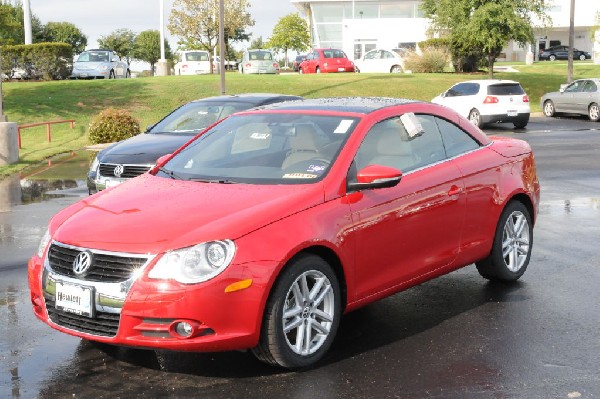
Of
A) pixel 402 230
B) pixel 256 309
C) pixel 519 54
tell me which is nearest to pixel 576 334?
pixel 402 230

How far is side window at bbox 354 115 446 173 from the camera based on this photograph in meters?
6.22

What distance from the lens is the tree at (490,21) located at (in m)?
41.4

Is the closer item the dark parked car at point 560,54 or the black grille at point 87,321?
the black grille at point 87,321

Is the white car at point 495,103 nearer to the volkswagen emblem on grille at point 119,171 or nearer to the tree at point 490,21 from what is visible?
the tree at point 490,21

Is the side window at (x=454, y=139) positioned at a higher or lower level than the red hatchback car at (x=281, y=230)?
higher

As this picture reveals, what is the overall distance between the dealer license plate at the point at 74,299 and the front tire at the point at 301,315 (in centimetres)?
101

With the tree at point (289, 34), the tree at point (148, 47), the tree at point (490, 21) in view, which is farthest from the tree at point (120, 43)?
the tree at point (490, 21)

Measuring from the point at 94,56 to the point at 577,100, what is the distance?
23413mm

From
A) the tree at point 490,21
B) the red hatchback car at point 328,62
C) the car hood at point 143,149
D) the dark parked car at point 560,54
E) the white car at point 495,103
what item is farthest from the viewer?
the dark parked car at point 560,54

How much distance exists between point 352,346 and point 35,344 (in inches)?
84.9

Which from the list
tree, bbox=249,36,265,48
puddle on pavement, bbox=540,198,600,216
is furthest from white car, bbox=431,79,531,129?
tree, bbox=249,36,265,48

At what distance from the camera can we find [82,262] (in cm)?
518

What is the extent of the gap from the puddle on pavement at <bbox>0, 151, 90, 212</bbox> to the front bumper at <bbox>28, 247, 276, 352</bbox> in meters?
7.97

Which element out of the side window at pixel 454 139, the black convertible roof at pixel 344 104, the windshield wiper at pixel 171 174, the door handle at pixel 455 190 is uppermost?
the black convertible roof at pixel 344 104
